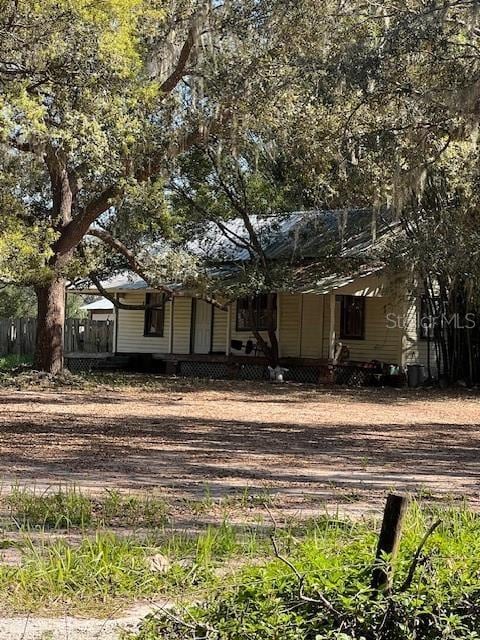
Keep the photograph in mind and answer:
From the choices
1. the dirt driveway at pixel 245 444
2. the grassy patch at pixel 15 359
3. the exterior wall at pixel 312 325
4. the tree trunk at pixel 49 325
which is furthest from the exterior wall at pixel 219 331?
the dirt driveway at pixel 245 444

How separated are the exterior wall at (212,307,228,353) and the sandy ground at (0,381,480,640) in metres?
9.67

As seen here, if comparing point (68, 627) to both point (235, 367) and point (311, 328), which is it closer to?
point (235, 367)

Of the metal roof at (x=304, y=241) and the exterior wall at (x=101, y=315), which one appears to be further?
the exterior wall at (x=101, y=315)

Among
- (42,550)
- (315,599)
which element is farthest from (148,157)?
(315,599)

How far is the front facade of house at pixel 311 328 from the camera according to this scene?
2714 cm

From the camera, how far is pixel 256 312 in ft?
95.6

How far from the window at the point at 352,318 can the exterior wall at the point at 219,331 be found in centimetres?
402

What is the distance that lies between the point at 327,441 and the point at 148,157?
Answer: 29.9 ft

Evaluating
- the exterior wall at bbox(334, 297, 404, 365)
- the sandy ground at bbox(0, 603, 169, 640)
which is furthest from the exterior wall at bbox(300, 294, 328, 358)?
the sandy ground at bbox(0, 603, 169, 640)

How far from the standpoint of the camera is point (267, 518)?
6.90 m

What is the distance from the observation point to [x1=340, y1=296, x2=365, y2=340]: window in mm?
28422

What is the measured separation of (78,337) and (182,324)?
16.3 ft

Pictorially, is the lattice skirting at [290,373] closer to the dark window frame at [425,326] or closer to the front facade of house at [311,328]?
the front facade of house at [311,328]

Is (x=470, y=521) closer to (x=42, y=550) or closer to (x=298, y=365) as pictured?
(x=42, y=550)
